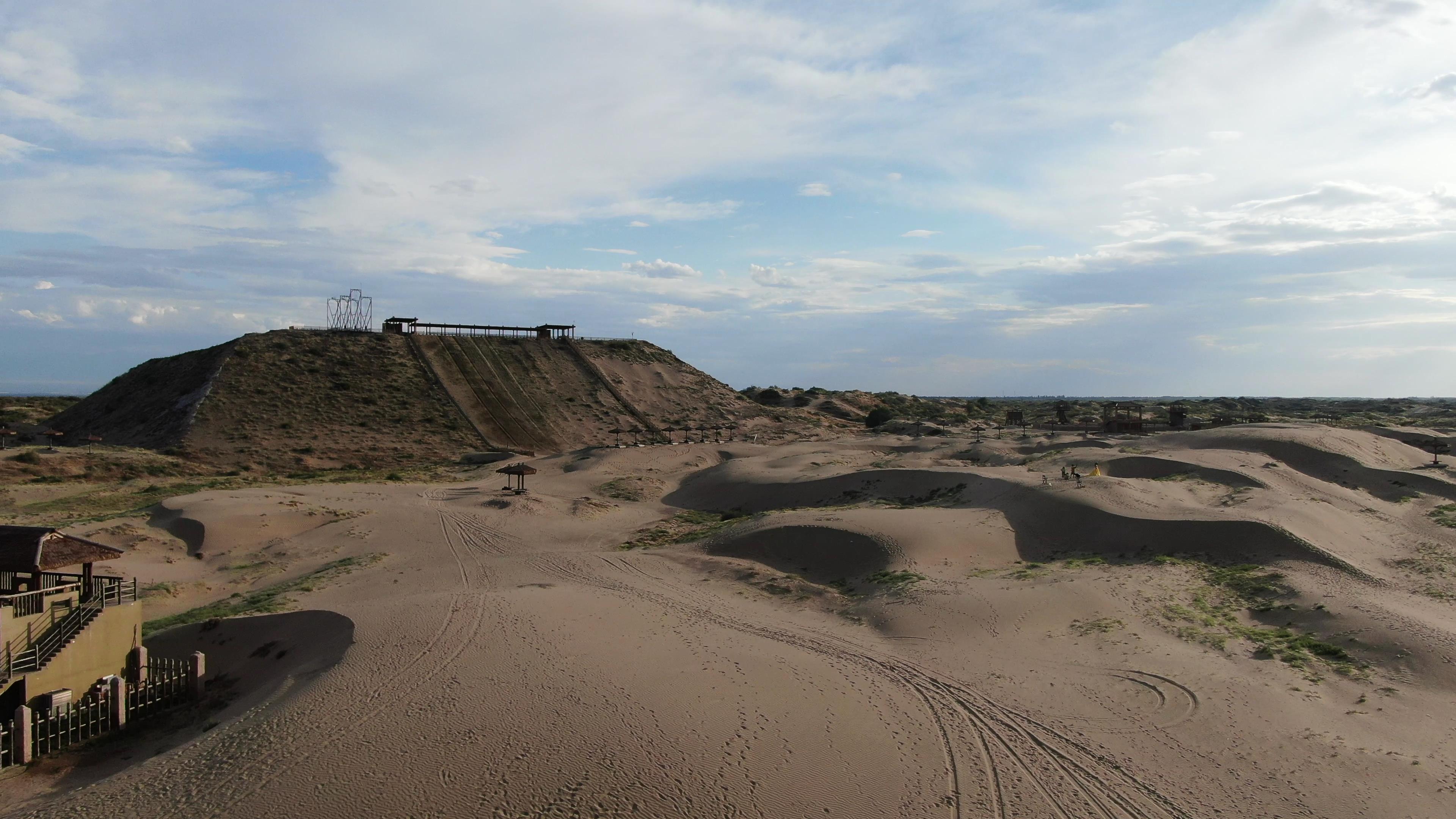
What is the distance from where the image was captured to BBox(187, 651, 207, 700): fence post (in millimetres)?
14883

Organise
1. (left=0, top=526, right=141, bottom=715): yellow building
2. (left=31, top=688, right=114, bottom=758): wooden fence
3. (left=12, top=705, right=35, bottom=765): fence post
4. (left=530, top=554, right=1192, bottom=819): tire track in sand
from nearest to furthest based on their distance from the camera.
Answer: (left=530, top=554, right=1192, bottom=819): tire track in sand, (left=12, top=705, right=35, bottom=765): fence post, (left=31, top=688, right=114, bottom=758): wooden fence, (left=0, top=526, right=141, bottom=715): yellow building

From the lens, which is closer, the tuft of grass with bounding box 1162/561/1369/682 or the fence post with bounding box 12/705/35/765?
the fence post with bounding box 12/705/35/765

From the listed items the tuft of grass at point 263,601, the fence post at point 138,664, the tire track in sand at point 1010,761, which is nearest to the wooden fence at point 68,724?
the fence post at point 138,664

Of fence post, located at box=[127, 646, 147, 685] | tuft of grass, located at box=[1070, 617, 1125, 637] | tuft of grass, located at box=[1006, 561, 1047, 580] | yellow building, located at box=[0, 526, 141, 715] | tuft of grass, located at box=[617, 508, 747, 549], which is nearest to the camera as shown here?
yellow building, located at box=[0, 526, 141, 715]

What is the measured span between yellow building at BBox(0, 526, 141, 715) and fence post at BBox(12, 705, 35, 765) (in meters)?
1.10

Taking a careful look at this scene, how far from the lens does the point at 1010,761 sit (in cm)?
1048

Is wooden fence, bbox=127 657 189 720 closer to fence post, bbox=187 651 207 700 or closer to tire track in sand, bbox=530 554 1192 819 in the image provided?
fence post, bbox=187 651 207 700

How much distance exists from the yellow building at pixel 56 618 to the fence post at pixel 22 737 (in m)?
1.10

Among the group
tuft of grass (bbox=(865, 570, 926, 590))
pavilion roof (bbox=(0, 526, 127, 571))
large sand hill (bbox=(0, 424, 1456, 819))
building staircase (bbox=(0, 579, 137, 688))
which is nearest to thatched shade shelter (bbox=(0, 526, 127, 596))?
pavilion roof (bbox=(0, 526, 127, 571))

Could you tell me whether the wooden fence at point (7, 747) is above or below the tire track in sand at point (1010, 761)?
below

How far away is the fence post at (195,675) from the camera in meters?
14.9

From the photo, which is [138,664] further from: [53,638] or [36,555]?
[36,555]

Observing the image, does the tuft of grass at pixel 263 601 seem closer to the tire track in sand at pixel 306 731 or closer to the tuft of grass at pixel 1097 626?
the tire track in sand at pixel 306 731

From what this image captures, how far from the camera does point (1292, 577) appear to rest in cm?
1788
